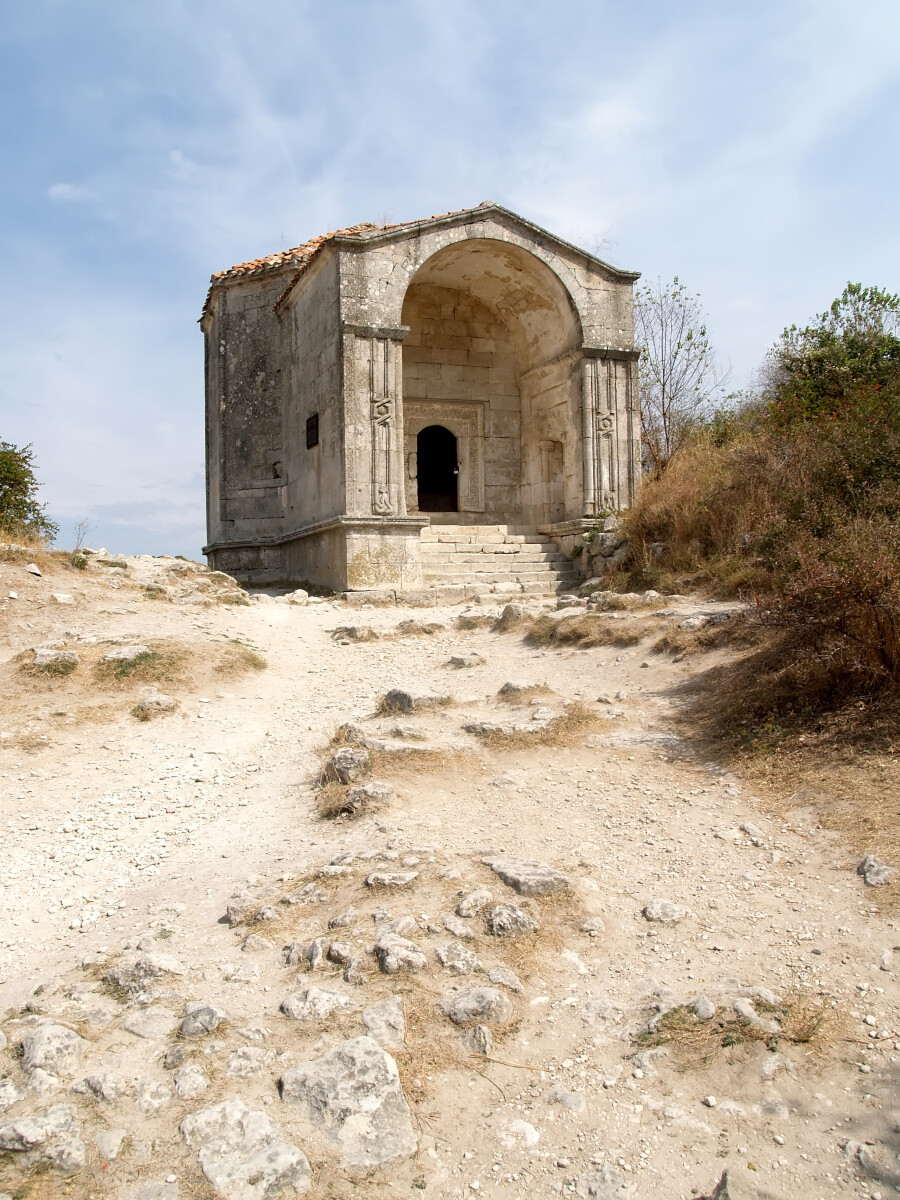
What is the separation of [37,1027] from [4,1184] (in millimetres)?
648

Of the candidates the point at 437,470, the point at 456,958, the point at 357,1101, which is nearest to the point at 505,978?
the point at 456,958

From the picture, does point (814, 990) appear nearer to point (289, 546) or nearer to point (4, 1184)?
point (4, 1184)

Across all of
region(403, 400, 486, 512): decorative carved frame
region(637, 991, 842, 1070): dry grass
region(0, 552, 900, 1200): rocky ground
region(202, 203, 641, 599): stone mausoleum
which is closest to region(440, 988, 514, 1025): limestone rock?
region(0, 552, 900, 1200): rocky ground

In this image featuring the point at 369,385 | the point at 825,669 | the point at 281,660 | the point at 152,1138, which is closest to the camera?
the point at 152,1138

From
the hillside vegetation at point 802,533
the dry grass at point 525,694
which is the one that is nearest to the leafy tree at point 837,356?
the hillside vegetation at point 802,533

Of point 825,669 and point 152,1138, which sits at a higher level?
point 825,669

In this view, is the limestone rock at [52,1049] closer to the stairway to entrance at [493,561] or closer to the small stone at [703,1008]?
the small stone at [703,1008]

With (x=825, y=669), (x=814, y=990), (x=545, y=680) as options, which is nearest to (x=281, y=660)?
(x=545, y=680)

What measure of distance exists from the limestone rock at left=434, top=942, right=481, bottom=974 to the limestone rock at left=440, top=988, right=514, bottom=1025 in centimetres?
16

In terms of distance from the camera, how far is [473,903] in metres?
3.76

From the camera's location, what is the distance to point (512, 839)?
14.7 feet

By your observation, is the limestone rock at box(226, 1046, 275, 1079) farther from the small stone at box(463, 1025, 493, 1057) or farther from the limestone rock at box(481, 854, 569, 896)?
the limestone rock at box(481, 854, 569, 896)

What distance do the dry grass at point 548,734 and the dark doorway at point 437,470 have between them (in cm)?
1004

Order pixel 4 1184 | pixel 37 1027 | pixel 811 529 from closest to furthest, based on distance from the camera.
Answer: pixel 4 1184, pixel 37 1027, pixel 811 529
